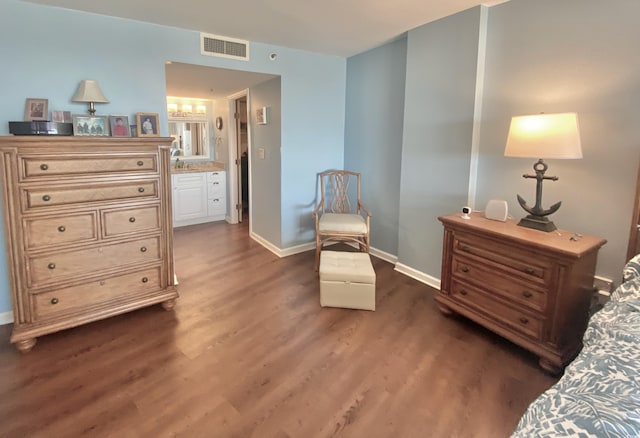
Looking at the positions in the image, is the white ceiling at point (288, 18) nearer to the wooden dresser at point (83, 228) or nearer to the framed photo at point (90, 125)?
the framed photo at point (90, 125)

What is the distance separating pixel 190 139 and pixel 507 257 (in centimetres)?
513

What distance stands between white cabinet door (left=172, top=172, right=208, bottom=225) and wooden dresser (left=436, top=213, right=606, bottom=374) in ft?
13.3

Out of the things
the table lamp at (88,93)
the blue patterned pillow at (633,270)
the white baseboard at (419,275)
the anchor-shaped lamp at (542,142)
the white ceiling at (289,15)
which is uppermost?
the white ceiling at (289,15)

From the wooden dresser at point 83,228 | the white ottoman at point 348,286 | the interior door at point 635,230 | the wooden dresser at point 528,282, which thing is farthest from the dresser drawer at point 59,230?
the interior door at point 635,230

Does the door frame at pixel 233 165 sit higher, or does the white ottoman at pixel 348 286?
the door frame at pixel 233 165

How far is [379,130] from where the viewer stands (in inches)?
157

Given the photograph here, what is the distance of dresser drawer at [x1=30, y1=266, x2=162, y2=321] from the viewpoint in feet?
7.87

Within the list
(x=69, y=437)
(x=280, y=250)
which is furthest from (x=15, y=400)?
(x=280, y=250)

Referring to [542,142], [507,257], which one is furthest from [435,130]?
[507,257]

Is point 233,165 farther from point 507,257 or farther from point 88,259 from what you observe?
point 507,257

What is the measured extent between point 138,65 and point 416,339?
9.92ft

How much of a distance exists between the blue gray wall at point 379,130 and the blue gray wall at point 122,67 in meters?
0.37

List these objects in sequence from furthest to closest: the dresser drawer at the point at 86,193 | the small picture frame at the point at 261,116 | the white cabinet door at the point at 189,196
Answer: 1. the white cabinet door at the point at 189,196
2. the small picture frame at the point at 261,116
3. the dresser drawer at the point at 86,193

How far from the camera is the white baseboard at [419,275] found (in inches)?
133
